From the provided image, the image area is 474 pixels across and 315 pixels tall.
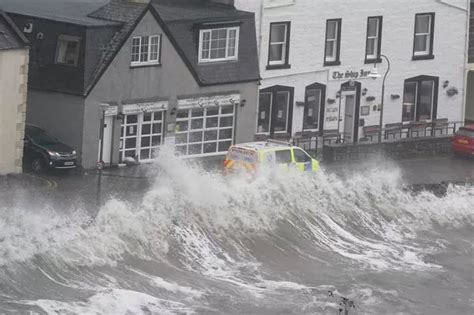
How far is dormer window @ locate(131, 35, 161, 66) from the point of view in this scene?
64.1 m

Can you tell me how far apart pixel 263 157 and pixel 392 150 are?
31.9ft

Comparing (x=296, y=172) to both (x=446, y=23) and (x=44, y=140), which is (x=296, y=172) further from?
(x=446, y=23)

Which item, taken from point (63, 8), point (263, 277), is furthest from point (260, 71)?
point (263, 277)

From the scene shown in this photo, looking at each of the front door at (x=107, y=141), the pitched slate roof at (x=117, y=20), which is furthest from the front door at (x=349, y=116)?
the front door at (x=107, y=141)

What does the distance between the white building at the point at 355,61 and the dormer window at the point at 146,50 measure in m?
4.99

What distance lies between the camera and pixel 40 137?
6269 cm

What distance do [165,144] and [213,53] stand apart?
13.3ft

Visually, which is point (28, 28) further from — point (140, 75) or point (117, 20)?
point (140, 75)

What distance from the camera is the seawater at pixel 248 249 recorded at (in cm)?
5116

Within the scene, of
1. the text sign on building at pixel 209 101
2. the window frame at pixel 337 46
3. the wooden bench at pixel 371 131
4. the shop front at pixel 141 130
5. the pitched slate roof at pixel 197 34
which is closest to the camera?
the shop front at pixel 141 130

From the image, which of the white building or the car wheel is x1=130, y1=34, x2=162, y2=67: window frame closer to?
the white building

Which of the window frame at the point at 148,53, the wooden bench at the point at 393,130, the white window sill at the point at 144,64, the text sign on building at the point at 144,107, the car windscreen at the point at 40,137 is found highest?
the window frame at the point at 148,53

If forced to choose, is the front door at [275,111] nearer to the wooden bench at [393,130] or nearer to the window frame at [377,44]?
the window frame at [377,44]

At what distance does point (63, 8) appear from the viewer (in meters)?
68.1
